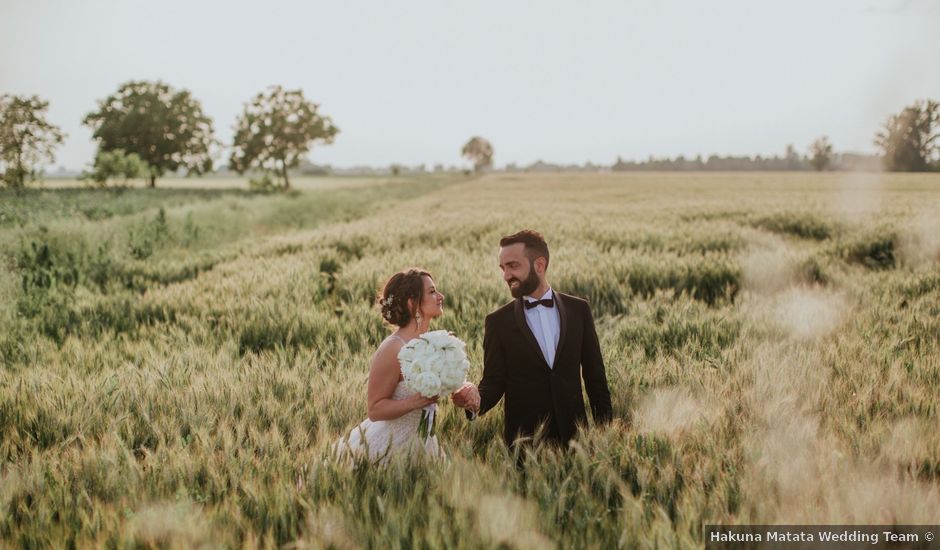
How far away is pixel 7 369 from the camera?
14.9 feet

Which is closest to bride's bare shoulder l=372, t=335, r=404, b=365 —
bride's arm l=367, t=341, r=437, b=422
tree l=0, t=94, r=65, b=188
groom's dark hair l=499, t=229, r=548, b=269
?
bride's arm l=367, t=341, r=437, b=422

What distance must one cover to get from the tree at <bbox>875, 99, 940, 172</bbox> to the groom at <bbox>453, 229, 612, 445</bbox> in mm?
9897

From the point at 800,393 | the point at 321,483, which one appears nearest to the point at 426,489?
the point at 321,483

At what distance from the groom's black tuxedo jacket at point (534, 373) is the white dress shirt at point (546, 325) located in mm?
45

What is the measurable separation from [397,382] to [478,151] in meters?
195

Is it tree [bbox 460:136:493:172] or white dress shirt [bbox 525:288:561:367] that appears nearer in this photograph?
white dress shirt [bbox 525:288:561:367]

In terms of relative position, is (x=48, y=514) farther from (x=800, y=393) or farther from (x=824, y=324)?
(x=824, y=324)

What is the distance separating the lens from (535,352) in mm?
2787

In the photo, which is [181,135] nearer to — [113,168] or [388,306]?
[113,168]

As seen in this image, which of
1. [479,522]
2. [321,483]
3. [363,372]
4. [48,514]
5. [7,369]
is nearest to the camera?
[479,522]

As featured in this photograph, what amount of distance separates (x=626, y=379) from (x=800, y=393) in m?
0.94

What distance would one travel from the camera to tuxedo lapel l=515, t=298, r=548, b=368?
9.09 feet

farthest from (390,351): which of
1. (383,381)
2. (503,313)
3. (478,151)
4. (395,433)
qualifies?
(478,151)

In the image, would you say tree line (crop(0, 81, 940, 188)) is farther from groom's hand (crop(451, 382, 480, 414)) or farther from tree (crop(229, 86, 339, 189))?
groom's hand (crop(451, 382, 480, 414))
